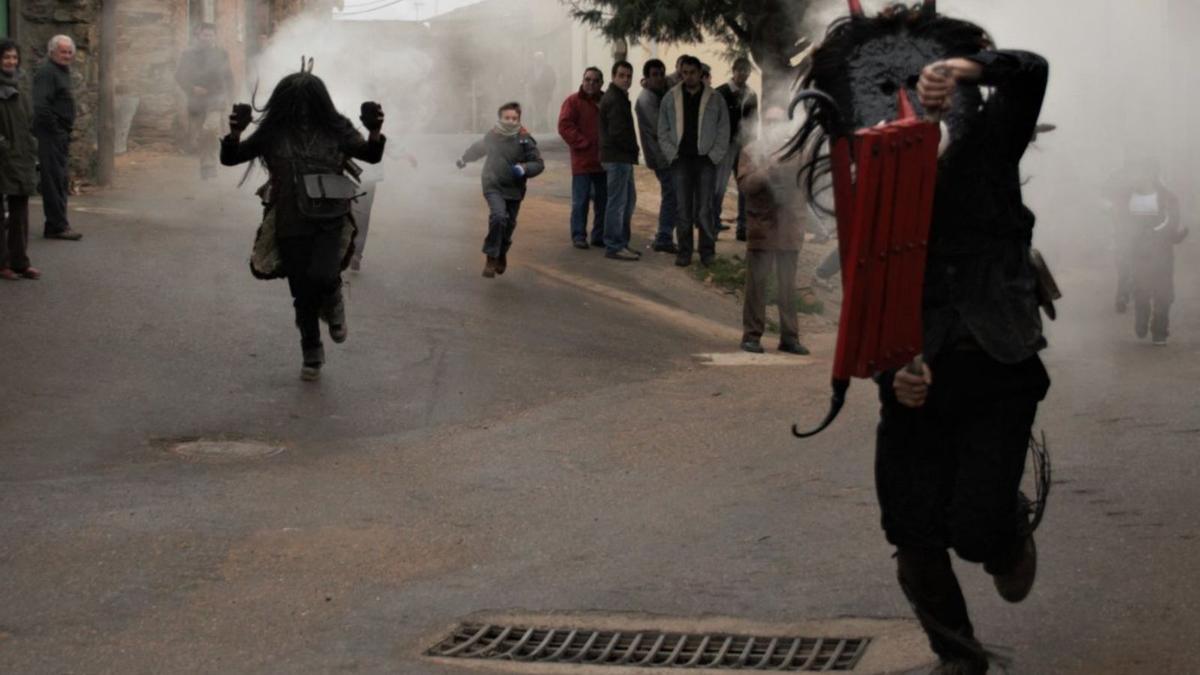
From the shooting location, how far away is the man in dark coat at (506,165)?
15.7 meters

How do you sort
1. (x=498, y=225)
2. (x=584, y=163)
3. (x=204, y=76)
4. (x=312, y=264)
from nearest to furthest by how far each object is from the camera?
1. (x=312, y=264)
2. (x=498, y=225)
3. (x=584, y=163)
4. (x=204, y=76)

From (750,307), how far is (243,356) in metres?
3.79

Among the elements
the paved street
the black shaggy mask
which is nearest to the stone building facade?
the paved street

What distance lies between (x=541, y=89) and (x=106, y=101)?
14.4 metres

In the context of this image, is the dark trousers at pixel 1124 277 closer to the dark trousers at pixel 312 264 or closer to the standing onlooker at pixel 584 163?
the standing onlooker at pixel 584 163

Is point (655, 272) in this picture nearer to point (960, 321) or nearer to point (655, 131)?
point (655, 131)

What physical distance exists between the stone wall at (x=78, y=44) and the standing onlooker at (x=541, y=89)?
11431 mm

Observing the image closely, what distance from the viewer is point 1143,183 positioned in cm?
1471

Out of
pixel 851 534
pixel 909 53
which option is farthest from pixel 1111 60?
pixel 909 53

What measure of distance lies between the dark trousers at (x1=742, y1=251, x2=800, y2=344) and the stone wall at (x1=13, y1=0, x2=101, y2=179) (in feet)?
32.0

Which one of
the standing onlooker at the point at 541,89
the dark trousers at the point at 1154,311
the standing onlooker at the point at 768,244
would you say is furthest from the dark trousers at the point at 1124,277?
the standing onlooker at the point at 541,89

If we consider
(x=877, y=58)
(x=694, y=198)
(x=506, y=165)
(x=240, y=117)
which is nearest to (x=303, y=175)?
(x=240, y=117)

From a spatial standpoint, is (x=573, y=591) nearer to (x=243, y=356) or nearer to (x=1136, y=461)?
(x=1136, y=461)

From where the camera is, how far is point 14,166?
14055mm
